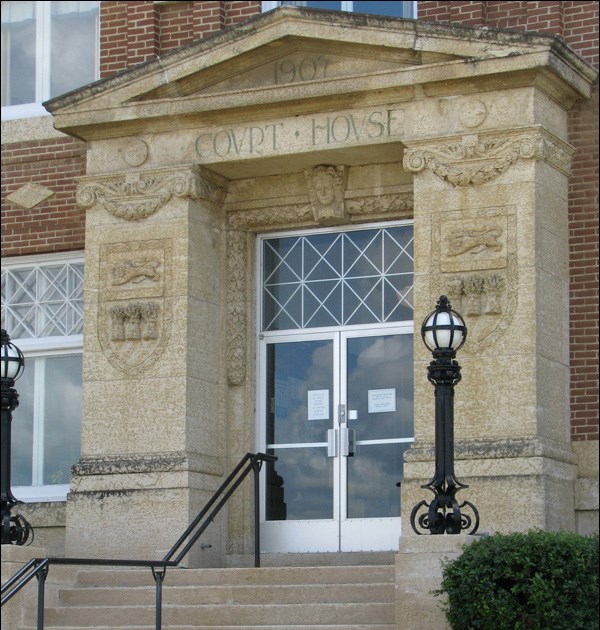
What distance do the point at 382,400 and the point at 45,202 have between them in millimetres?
4345

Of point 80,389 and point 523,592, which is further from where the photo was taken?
point 80,389

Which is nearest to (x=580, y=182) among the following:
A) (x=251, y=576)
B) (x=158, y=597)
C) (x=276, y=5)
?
(x=276, y=5)

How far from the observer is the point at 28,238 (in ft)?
56.6

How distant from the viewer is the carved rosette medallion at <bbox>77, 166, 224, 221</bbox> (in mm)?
15773

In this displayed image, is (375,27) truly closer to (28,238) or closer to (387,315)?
(387,315)

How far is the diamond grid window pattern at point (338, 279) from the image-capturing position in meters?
15.8

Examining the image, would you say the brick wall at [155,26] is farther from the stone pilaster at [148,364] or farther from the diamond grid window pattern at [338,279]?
the diamond grid window pattern at [338,279]

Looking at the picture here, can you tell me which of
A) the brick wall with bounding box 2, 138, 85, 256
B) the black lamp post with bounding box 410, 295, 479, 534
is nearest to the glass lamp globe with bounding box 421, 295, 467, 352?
the black lamp post with bounding box 410, 295, 479, 534

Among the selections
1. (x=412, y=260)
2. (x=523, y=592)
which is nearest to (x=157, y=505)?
(x=412, y=260)

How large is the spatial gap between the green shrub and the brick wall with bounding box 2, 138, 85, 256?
6.95 meters

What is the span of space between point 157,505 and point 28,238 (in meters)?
3.63

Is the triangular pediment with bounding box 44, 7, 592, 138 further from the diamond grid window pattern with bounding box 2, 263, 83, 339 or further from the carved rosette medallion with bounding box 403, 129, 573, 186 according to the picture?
the diamond grid window pattern with bounding box 2, 263, 83, 339

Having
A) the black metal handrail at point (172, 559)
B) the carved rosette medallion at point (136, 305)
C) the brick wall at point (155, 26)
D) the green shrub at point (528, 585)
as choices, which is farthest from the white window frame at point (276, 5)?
the green shrub at point (528, 585)

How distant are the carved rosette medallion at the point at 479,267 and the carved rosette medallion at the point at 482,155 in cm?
34
